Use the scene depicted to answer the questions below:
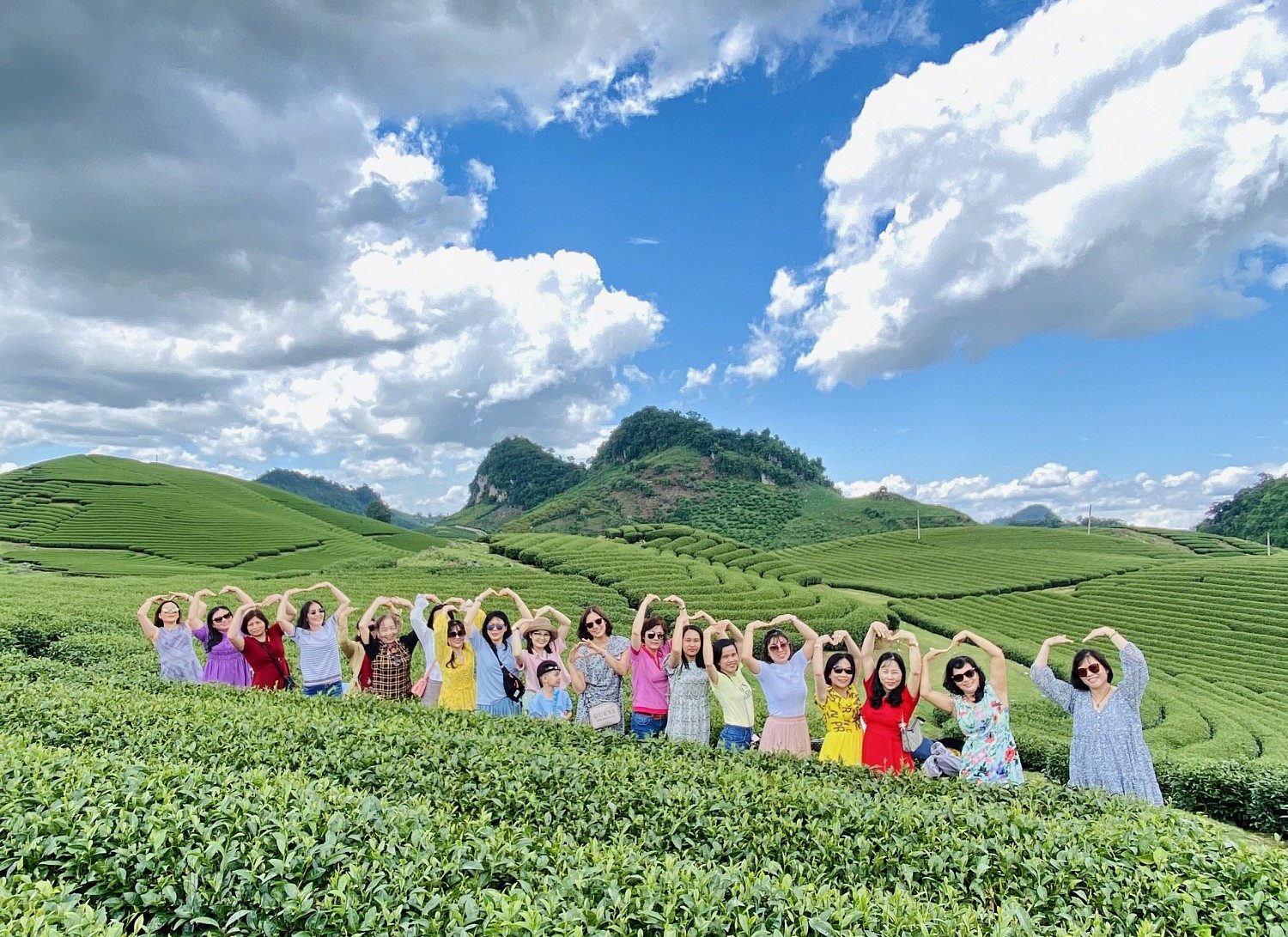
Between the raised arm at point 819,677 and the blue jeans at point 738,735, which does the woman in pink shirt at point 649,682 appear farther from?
the raised arm at point 819,677

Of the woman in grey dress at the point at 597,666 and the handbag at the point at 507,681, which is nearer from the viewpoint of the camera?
the woman in grey dress at the point at 597,666

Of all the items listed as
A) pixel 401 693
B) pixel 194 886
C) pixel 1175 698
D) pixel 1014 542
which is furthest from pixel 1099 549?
pixel 194 886

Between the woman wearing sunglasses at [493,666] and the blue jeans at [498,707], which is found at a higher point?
the woman wearing sunglasses at [493,666]

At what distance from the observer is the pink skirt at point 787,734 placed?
5.98 metres

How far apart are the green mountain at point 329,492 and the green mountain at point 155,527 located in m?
90.0

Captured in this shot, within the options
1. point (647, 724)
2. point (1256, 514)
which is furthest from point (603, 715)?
point (1256, 514)

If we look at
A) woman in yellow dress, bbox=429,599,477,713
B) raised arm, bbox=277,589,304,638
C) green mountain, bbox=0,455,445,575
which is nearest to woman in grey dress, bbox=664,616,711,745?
woman in yellow dress, bbox=429,599,477,713

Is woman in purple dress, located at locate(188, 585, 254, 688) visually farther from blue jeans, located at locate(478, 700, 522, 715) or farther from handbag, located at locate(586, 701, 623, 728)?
handbag, located at locate(586, 701, 623, 728)

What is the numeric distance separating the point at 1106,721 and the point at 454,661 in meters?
6.36

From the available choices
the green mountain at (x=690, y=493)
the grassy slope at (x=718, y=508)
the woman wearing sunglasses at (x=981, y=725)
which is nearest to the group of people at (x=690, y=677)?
the woman wearing sunglasses at (x=981, y=725)

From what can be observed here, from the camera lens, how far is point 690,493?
3105 inches

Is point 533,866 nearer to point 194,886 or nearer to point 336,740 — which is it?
point 194,886

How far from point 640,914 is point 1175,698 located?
17.7 meters

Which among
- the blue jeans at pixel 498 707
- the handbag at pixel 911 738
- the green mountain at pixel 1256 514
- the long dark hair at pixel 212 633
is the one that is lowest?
the blue jeans at pixel 498 707
